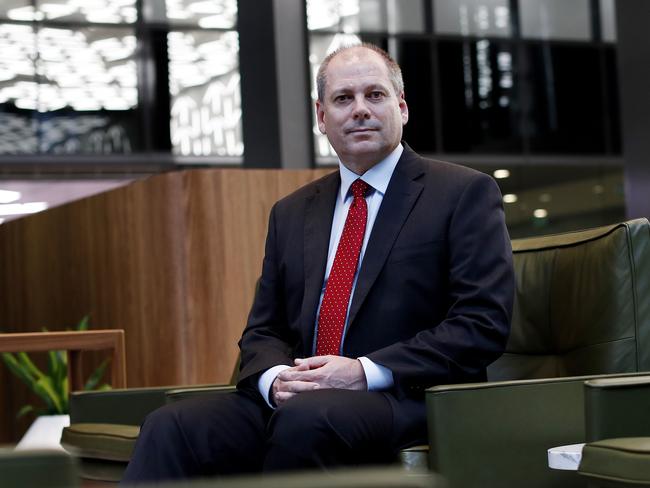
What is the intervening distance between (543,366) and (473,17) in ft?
35.1

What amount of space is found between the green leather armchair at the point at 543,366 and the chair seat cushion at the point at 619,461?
30cm

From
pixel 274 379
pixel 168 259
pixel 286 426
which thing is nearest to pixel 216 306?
pixel 168 259

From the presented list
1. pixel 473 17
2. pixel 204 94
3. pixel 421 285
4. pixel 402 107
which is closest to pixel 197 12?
pixel 204 94

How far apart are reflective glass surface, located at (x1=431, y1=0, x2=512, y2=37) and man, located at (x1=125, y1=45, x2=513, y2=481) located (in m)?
10.5

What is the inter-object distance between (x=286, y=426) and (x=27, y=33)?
10.4 metres

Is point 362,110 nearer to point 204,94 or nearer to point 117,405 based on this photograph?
point 117,405

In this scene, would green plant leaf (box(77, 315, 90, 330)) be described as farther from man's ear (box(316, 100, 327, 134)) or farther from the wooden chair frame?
man's ear (box(316, 100, 327, 134))

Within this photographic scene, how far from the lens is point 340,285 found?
2705 millimetres

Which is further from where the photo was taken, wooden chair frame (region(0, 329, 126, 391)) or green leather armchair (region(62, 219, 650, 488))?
wooden chair frame (region(0, 329, 126, 391))

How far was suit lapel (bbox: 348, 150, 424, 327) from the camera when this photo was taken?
265cm

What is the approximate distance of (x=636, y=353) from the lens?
2756mm

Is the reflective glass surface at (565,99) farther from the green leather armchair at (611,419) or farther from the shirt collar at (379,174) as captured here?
the green leather armchair at (611,419)

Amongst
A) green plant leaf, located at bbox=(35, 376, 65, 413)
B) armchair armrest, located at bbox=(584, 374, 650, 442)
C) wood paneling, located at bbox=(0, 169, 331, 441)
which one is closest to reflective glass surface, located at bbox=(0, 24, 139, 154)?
wood paneling, located at bbox=(0, 169, 331, 441)

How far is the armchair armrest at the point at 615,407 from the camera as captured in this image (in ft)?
7.65
